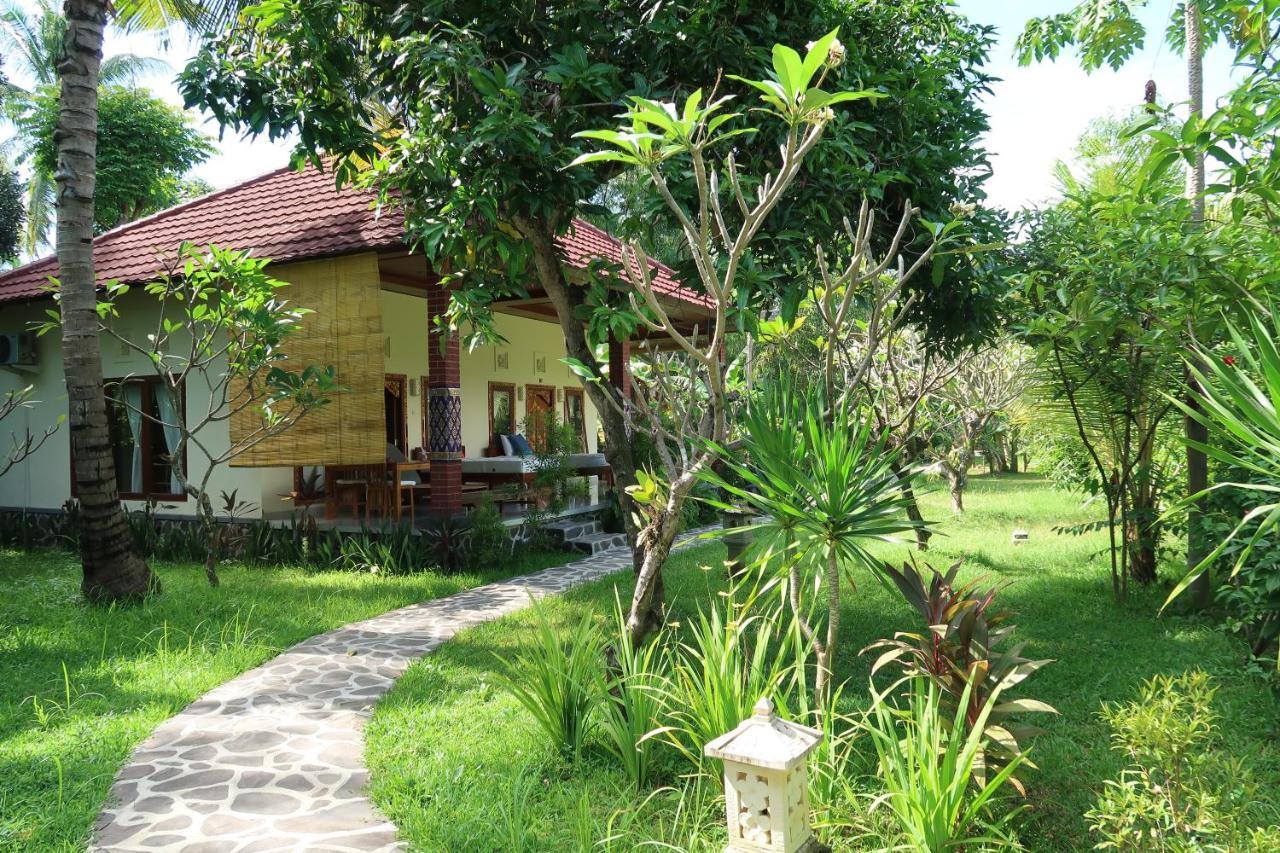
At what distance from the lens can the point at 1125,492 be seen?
723cm

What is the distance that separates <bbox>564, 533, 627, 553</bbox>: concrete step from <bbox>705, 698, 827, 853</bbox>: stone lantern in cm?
790

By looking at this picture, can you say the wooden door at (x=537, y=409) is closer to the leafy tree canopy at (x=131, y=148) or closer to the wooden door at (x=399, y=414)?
the wooden door at (x=399, y=414)

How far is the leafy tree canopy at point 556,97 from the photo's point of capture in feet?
17.3

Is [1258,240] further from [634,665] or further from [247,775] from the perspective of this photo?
[247,775]

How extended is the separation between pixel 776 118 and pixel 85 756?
5.26 metres

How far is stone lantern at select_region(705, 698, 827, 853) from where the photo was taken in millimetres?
2732

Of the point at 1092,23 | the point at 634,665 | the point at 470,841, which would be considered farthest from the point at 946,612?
the point at 1092,23

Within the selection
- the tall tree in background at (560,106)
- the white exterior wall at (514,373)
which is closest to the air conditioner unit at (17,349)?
the white exterior wall at (514,373)

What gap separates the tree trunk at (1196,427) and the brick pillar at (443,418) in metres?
7.04

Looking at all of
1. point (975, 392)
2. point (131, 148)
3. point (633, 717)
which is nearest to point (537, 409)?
point (975, 392)

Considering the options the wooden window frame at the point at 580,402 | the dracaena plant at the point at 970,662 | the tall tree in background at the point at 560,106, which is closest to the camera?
the dracaena plant at the point at 970,662

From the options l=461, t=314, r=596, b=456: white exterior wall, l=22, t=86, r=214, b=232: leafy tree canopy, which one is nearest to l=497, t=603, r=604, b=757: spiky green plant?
l=461, t=314, r=596, b=456: white exterior wall

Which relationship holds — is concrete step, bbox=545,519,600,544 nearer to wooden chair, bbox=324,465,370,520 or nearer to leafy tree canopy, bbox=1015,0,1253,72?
wooden chair, bbox=324,465,370,520

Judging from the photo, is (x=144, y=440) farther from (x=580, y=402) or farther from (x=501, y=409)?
(x=580, y=402)
